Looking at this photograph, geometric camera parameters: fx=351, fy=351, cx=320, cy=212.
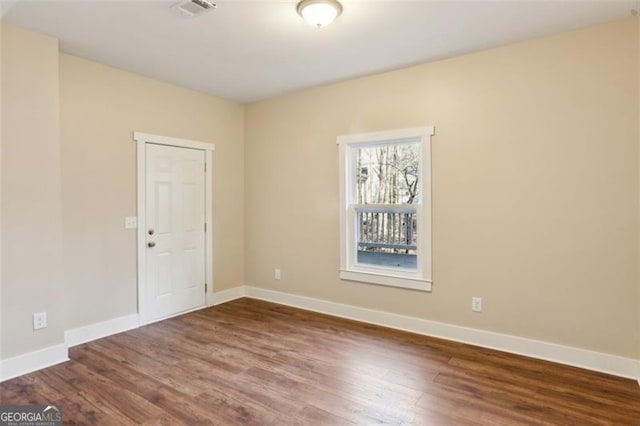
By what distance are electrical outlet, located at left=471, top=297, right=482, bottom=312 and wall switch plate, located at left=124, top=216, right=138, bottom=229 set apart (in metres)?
3.46

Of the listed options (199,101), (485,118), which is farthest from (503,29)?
(199,101)

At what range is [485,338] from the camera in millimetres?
3182

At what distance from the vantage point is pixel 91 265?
11.1 ft

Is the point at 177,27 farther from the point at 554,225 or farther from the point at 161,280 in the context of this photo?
the point at 554,225

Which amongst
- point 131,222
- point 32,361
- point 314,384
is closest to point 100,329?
point 32,361

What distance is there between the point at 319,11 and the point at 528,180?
216 centimetres

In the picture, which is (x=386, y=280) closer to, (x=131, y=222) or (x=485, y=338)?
(x=485, y=338)

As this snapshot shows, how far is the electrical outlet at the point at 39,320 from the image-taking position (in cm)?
276

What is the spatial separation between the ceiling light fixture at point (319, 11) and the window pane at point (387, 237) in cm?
202

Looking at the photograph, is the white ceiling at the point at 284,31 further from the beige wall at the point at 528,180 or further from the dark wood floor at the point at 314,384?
the dark wood floor at the point at 314,384

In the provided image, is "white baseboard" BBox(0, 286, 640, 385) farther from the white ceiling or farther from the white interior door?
the white ceiling

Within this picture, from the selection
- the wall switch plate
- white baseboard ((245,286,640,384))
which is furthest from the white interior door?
white baseboard ((245,286,640,384))

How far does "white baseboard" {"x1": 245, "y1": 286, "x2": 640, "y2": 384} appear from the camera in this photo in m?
2.67

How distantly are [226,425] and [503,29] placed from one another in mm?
3417
